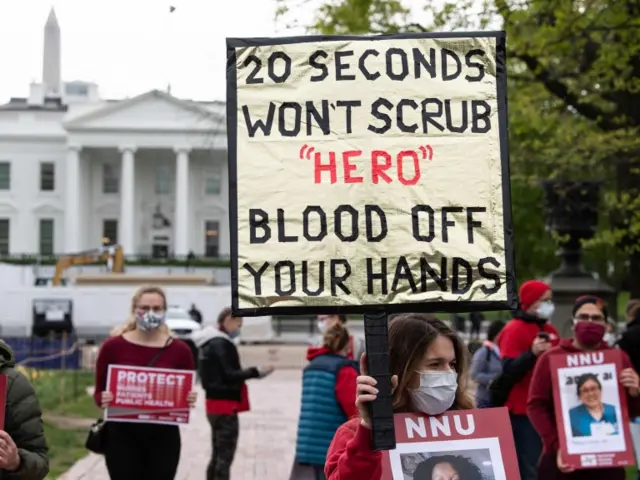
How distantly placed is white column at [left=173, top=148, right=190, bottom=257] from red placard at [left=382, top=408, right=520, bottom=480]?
75.6 m

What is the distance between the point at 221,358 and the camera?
898cm

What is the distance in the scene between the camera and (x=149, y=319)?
744cm

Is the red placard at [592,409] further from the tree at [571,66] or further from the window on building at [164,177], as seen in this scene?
the window on building at [164,177]

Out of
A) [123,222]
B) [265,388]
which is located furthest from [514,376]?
[123,222]

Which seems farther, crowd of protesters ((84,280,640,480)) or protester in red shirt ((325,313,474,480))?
crowd of protesters ((84,280,640,480))

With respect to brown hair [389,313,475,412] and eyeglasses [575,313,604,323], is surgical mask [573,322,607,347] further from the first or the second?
brown hair [389,313,475,412]

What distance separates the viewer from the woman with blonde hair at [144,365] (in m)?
7.26

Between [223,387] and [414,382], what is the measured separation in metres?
5.47

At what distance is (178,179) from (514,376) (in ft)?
244

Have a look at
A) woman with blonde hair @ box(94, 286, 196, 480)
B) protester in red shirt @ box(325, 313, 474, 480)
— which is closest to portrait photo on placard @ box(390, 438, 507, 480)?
protester in red shirt @ box(325, 313, 474, 480)

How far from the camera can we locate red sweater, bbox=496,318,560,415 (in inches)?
310

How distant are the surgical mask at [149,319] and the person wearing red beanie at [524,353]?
7.54ft

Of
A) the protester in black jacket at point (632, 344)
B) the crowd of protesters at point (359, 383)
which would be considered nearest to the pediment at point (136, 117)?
the crowd of protesters at point (359, 383)

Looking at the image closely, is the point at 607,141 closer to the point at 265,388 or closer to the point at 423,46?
the point at 423,46
